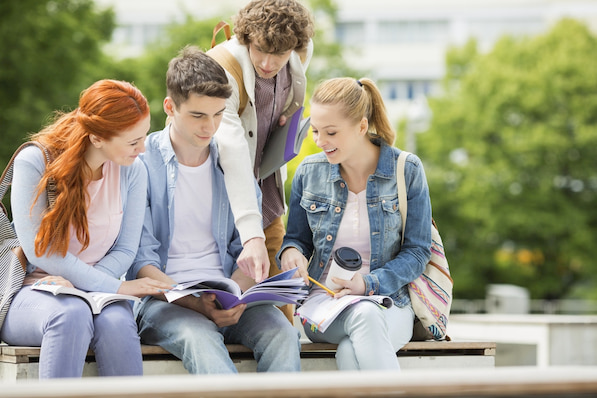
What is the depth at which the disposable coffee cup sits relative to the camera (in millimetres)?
3951

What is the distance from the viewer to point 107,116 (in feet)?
11.7

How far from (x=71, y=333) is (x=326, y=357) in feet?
4.24

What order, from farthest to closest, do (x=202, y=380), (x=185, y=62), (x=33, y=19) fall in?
(x=33, y=19) < (x=185, y=62) < (x=202, y=380)

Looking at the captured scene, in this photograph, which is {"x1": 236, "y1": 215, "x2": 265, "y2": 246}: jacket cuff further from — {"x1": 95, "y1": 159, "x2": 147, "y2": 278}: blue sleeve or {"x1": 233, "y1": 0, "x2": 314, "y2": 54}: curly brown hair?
{"x1": 233, "y1": 0, "x2": 314, "y2": 54}: curly brown hair

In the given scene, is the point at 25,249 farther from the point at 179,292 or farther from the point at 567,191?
the point at 567,191

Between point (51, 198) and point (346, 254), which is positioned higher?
point (51, 198)

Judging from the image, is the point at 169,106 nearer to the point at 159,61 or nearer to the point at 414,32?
the point at 159,61

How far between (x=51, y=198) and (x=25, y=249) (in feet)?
0.76

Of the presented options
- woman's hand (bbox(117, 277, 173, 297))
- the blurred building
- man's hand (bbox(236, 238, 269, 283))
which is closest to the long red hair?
woman's hand (bbox(117, 277, 173, 297))

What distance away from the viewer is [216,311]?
369cm

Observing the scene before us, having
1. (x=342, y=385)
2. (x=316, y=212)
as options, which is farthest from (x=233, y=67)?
(x=342, y=385)

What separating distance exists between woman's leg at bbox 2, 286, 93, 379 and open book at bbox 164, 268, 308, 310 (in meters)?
0.38

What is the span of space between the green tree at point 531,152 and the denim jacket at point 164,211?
21.8 metres

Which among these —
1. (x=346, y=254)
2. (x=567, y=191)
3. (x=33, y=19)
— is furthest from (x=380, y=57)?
(x=346, y=254)
